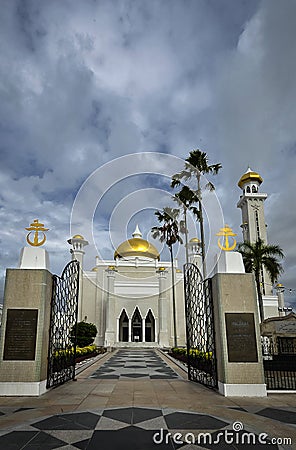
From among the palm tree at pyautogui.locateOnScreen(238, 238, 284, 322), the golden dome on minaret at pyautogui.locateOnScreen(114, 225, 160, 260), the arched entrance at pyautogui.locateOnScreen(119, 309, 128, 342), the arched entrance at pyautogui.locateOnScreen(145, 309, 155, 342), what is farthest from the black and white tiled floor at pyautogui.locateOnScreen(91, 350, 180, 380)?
the golden dome on minaret at pyautogui.locateOnScreen(114, 225, 160, 260)

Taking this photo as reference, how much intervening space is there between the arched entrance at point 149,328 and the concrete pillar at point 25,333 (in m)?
27.4

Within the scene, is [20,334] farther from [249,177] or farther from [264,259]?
[249,177]

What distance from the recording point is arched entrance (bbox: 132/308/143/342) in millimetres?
34719

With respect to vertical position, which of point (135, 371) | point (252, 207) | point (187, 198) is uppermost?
point (252, 207)

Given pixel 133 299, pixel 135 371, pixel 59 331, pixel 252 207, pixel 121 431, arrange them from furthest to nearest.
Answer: pixel 252 207, pixel 133 299, pixel 135 371, pixel 59 331, pixel 121 431

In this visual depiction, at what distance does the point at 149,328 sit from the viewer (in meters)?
35.8

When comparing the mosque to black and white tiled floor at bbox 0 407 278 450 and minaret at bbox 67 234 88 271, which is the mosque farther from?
black and white tiled floor at bbox 0 407 278 450

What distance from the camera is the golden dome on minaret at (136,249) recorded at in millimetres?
40688

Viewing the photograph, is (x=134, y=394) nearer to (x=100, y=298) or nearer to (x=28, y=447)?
(x=28, y=447)

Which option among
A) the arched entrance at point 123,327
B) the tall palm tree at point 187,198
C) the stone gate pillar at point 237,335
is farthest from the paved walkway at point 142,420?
the arched entrance at point 123,327

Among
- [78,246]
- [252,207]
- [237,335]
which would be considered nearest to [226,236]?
[237,335]

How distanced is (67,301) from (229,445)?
7.66m

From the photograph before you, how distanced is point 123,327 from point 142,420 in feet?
104

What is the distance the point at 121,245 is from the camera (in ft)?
139
